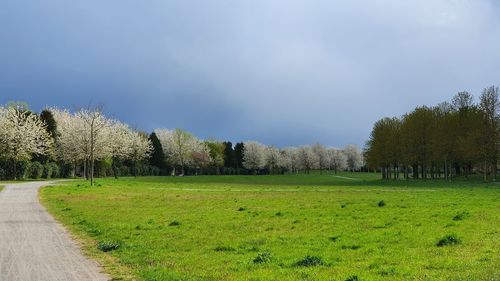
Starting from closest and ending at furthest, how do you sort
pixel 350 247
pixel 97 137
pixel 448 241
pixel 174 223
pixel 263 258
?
pixel 263 258, pixel 350 247, pixel 448 241, pixel 174 223, pixel 97 137

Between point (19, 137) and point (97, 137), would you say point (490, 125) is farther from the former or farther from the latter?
point (19, 137)

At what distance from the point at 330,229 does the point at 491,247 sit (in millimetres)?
6158

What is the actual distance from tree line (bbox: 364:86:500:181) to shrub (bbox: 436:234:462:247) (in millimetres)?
63264

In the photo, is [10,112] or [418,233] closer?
[418,233]

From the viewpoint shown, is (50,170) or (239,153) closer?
(50,170)

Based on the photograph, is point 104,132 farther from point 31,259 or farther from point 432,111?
point 31,259

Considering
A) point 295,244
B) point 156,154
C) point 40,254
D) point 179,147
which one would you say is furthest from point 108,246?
point 179,147

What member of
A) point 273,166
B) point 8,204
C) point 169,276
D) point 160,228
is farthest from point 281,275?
point 273,166

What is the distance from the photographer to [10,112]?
88.1m

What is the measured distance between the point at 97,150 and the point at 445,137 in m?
58.6

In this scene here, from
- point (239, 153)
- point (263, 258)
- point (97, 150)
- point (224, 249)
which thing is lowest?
point (224, 249)

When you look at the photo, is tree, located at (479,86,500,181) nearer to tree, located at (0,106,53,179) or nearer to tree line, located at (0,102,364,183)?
tree line, located at (0,102,364,183)

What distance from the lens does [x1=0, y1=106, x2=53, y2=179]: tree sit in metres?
79.2

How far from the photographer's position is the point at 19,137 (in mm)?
79938
